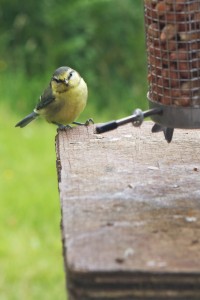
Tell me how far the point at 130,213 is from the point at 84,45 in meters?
5.48

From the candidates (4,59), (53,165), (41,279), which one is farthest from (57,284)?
(4,59)

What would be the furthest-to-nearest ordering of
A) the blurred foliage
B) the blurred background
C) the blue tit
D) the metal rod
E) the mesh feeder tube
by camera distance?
the blurred foliage, the blurred background, the blue tit, the mesh feeder tube, the metal rod

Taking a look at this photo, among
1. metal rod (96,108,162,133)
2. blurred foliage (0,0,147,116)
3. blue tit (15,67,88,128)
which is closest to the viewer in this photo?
metal rod (96,108,162,133)

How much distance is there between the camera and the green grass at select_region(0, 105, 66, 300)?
4.96 metres

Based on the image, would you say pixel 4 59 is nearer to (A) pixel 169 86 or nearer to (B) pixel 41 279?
(B) pixel 41 279

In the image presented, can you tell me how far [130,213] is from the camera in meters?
2.50

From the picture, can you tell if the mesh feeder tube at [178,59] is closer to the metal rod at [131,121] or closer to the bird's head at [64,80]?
the metal rod at [131,121]

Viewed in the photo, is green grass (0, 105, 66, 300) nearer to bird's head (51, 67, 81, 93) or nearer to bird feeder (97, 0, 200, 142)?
bird's head (51, 67, 81, 93)

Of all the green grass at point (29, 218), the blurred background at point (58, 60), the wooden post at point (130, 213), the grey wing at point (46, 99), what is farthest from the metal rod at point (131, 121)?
the blurred background at point (58, 60)

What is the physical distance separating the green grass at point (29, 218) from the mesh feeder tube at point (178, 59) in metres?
2.25

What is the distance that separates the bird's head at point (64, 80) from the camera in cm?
506

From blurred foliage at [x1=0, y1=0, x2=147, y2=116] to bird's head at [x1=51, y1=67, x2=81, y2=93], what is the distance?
7.69 feet

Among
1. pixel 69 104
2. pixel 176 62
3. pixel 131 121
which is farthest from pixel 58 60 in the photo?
pixel 131 121

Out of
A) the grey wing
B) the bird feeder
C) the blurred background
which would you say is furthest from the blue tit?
the bird feeder
